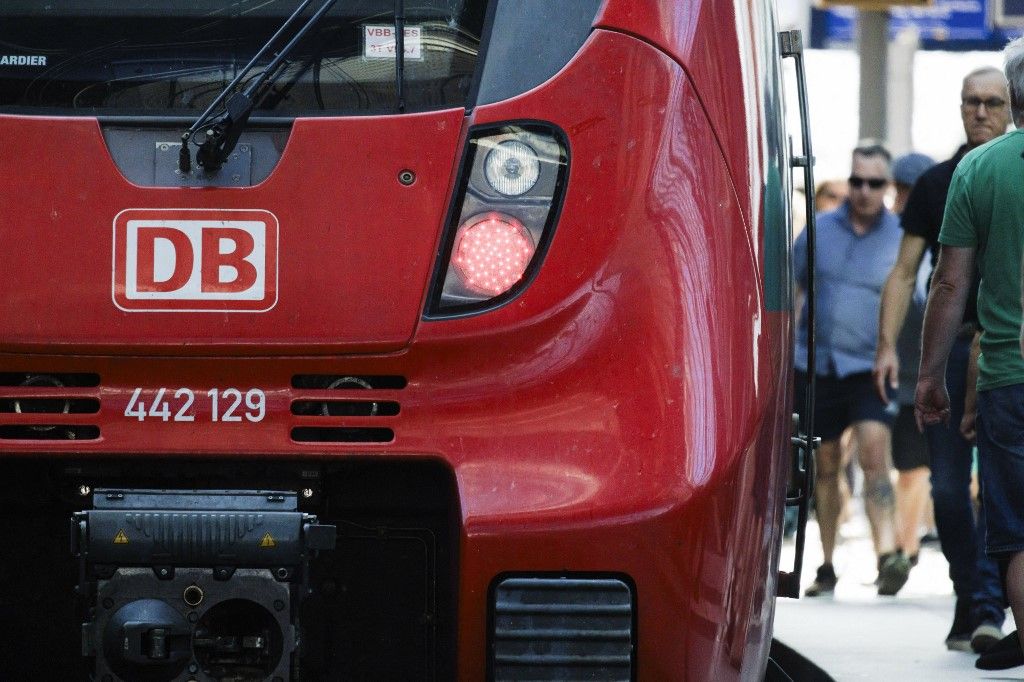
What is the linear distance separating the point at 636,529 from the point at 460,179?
66 cm

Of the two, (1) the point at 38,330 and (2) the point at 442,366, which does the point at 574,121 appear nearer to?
(2) the point at 442,366

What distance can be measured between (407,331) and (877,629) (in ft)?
15.6

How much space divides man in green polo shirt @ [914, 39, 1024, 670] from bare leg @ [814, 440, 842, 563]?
3871mm

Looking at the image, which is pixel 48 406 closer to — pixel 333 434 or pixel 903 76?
pixel 333 434

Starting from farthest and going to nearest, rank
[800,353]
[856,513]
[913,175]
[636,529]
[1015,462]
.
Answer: [856,513] → [800,353] → [913,175] → [1015,462] → [636,529]

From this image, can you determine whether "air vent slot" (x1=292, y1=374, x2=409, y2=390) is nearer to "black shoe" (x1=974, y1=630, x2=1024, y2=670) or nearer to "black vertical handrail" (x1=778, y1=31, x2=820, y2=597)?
"black vertical handrail" (x1=778, y1=31, x2=820, y2=597)

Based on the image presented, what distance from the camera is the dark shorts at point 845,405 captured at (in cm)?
944

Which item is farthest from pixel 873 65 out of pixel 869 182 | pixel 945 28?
pixel 869 182

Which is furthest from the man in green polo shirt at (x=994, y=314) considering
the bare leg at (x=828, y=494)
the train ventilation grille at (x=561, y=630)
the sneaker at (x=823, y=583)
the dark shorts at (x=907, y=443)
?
the dark shorts at (x=907, y=443)

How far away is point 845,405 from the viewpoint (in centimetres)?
958

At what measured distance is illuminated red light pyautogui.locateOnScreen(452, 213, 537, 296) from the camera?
3.24m

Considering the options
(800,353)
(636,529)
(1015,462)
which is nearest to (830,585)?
(800,353)

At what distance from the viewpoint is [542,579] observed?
3168mm

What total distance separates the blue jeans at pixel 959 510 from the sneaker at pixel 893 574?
6.15 feet
